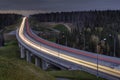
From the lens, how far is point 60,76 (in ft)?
243

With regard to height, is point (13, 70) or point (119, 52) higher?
point (13, 70)

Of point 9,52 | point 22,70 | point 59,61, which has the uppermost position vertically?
point 22,70

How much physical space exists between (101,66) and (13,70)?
36066 mm

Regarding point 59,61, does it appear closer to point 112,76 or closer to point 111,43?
point 112,76

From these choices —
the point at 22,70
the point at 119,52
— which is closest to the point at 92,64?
the point at 22,70

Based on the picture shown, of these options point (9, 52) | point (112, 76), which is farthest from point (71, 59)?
point (9, 52)

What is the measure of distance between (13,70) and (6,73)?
1699 millimetres

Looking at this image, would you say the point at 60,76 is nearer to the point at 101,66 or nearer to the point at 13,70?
the point at 101,66

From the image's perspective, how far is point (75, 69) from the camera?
83.1 meters

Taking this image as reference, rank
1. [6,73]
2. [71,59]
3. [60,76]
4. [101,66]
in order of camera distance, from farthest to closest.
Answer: [71,59] → [101,66] → [60,76] → [6,73]

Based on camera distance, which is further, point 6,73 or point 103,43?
point 103,43

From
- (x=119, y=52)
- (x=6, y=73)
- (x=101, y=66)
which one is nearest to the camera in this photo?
(x=6, y=73)

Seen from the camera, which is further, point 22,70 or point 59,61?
point 59,61

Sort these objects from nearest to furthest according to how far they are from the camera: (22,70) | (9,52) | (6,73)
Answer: (6,73)
(22,70)
(9,52)
